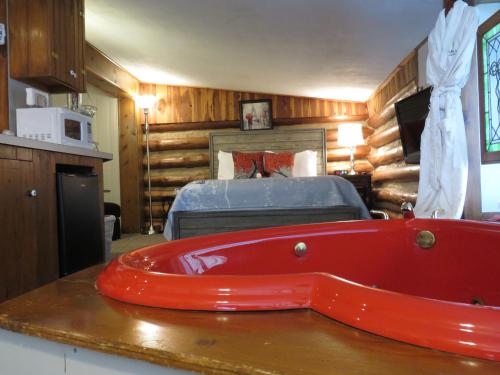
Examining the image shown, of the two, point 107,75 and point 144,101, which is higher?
point 107,75

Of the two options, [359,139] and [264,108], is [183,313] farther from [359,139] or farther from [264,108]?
[264,108]

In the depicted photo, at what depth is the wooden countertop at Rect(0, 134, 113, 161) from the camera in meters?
1.97

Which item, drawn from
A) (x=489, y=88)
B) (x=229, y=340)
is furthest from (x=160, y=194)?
(x=229, y=340)

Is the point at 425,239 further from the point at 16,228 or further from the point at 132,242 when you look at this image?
the point at 132,242

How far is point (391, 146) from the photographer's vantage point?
465 cm

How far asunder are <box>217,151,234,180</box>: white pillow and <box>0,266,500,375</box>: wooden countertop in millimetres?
4311

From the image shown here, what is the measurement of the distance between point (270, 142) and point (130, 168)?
2228 mm

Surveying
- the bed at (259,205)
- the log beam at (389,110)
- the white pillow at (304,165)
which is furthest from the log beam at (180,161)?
the log beam at (389,110)

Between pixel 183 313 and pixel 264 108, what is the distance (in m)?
5.39

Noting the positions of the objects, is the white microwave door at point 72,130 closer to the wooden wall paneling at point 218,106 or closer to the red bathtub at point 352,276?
the red bathtub at point 352,276

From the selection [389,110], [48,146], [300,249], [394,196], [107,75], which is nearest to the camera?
[300,249]

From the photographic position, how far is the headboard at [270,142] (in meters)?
5.84

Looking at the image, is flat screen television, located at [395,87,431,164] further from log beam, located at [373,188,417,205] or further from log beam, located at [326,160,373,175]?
log beam, located at [326,160,373,175]

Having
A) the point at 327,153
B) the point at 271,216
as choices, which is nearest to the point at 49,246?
the point at 271,216
